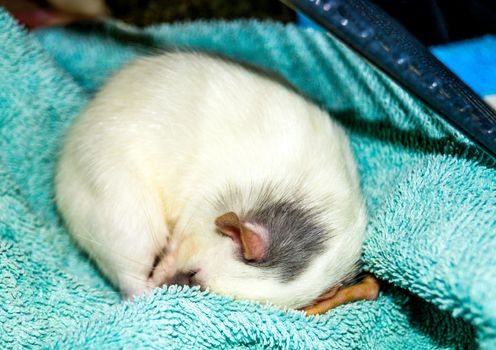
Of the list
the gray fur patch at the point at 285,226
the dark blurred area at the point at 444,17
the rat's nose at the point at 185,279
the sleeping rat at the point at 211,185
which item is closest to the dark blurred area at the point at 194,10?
the dark blurred area at the point at 444,17

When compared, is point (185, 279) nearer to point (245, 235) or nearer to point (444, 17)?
point (245, 235)

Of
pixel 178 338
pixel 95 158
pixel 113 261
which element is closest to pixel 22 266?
pixel 113 261

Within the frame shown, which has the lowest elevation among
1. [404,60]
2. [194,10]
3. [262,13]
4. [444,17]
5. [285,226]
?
[194,10]

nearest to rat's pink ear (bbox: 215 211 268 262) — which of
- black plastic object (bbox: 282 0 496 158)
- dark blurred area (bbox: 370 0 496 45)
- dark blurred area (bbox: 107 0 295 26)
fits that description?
black plastic object (bbox: 282 0 496 158)

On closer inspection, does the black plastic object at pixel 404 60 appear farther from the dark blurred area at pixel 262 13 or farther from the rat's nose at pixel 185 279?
the dark blurred area at pixel 262 13

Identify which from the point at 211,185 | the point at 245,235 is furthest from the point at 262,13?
the point at 245,235

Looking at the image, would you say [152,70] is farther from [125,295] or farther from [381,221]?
[381,221]

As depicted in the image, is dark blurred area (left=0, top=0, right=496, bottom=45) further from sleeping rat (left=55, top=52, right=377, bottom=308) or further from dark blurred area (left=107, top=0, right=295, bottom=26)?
sleeping rat (left=55, top=52, right=377, bottom=308)
